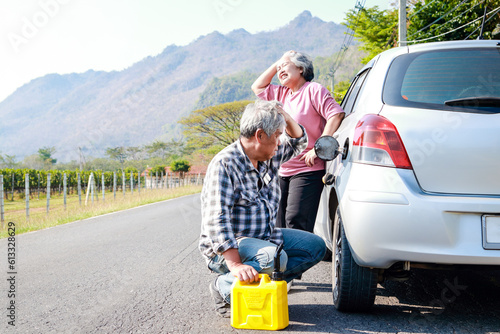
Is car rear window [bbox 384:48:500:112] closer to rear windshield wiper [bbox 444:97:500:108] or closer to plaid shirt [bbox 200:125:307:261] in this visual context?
rear windshield wiper [bbox 444:97:500:108]

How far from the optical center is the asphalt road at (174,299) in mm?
2689

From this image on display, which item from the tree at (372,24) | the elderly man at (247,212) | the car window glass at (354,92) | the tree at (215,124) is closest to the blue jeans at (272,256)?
the elderly man at (247,212)

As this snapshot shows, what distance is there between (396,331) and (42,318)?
7.28ft

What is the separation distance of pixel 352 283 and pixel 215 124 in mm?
57075

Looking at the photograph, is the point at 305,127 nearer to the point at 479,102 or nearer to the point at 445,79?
the point at 445,79

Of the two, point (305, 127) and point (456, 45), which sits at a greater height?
point (456, 45)

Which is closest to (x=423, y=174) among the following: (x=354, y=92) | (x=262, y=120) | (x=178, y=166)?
(x=262, y=120)

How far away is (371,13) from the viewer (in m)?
19.4

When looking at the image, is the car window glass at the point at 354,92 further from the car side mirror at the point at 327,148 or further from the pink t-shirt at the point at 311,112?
the car side mirror at the point at 327,148

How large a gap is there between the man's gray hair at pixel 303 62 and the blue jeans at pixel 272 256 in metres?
1.30

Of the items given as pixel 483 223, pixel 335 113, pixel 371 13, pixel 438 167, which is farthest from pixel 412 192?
pixel 371 13

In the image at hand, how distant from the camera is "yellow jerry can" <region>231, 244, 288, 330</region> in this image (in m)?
2.41

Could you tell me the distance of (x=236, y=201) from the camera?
2.74 metres

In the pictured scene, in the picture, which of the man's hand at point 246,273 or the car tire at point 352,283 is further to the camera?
the car tire at point 352,283
